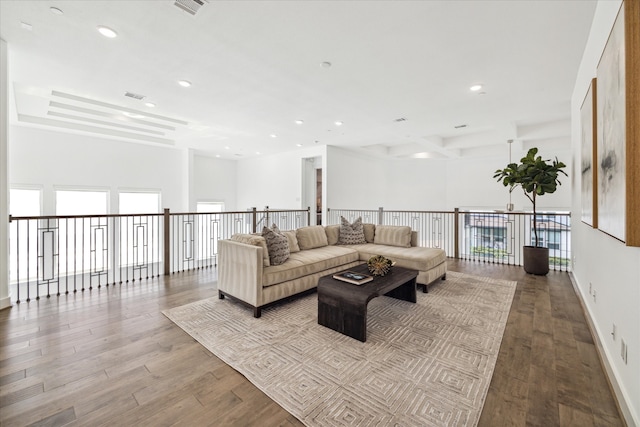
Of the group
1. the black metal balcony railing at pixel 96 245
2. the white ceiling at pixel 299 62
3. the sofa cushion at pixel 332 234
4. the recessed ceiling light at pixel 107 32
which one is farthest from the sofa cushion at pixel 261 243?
the recessed ceiling light at pixel 107 32

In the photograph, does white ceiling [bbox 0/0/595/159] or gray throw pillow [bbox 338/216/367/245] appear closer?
white ceiling [bbox 0/0/595/159]

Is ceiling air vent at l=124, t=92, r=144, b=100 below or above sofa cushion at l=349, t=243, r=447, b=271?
above

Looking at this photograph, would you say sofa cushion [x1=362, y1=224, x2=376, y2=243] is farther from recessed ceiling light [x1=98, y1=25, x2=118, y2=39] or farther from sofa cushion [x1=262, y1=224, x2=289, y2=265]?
recessed ceiling light [x1=98, y1=25, x2=118, y2=39]

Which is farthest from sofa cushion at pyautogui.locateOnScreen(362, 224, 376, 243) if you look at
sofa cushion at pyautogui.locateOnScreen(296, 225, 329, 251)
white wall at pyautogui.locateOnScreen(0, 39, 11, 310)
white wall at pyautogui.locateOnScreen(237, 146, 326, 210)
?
white wall at pyautogui.locateOnScreen(0, 39, 11, 310)

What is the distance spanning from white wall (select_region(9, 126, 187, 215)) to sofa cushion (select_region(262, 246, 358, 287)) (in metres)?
6.16

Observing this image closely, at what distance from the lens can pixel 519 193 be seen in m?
8.01

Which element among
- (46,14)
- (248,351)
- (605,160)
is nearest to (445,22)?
(605,160)

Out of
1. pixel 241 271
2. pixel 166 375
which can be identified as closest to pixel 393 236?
pixel 241 271

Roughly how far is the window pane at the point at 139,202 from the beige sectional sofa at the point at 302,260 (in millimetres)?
5797

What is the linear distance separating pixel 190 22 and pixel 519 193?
884 cm

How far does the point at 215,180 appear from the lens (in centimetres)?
978

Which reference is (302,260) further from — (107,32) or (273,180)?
(273,180)

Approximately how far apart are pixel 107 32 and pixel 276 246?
2.73 metres

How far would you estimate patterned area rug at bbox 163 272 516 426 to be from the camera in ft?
5.56
